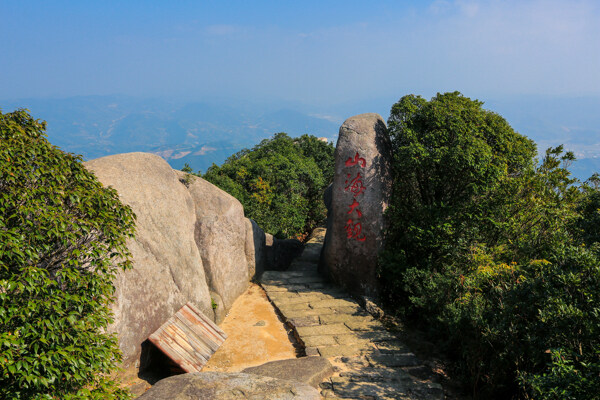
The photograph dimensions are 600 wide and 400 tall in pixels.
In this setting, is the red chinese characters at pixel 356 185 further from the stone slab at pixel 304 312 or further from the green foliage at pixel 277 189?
the green foliage at pixel 277 189

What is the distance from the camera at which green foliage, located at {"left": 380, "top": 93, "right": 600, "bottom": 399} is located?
5.42m

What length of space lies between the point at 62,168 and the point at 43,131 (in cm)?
61

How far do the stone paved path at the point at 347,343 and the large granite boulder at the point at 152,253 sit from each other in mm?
2423

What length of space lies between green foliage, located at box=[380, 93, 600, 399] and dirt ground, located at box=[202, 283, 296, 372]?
307cm

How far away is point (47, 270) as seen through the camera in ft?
14.0

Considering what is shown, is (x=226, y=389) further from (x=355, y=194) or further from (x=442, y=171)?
(x=442, y=171)

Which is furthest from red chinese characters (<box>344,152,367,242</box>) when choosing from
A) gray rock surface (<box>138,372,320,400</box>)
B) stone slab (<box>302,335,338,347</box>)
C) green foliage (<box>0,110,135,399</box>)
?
green foliage (<box>0,110,135,399</box>)

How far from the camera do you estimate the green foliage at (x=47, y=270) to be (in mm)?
3572

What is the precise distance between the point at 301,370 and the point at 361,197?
490 cm

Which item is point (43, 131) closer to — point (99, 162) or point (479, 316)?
point (99, 162)

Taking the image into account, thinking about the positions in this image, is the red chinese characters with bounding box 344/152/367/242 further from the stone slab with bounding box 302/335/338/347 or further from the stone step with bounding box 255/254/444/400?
the stone slab with bounding box 302/335/338/347

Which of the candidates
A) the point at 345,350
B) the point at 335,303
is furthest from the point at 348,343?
the point at 335,303

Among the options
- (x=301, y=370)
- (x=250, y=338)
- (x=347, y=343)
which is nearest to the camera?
(x=301, y=370)

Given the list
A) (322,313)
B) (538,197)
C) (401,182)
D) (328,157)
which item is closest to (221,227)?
(322,313)
